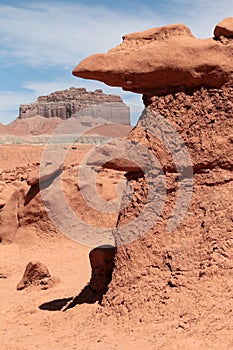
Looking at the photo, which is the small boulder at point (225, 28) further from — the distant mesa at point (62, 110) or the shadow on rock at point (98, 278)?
the distant mesa at point (62, 110)

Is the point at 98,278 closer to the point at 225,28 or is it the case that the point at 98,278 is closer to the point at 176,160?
the point at 176,160

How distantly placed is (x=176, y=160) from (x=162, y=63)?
100cm

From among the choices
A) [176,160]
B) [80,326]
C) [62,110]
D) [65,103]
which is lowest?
[80,326]

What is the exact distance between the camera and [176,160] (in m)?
5.29

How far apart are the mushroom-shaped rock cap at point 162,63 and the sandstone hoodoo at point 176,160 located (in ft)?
0.03

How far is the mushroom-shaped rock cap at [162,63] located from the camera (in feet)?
17.2

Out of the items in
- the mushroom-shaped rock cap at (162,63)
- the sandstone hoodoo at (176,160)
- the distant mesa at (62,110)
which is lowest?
the sandstone hoodoo at (176,160)

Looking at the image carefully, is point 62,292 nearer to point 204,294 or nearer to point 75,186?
point 204,294

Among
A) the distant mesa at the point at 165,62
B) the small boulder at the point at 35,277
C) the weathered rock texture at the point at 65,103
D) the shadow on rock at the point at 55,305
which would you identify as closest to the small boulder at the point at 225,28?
the distant mesa at the point at 165,62

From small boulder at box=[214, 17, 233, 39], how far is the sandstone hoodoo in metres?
0.01

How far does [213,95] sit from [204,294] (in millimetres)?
1967

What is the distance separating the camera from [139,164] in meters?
5.44

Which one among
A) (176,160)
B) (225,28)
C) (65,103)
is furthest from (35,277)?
(65,103)

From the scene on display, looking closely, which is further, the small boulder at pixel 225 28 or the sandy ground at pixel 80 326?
the small boulder at pixel 225 28
